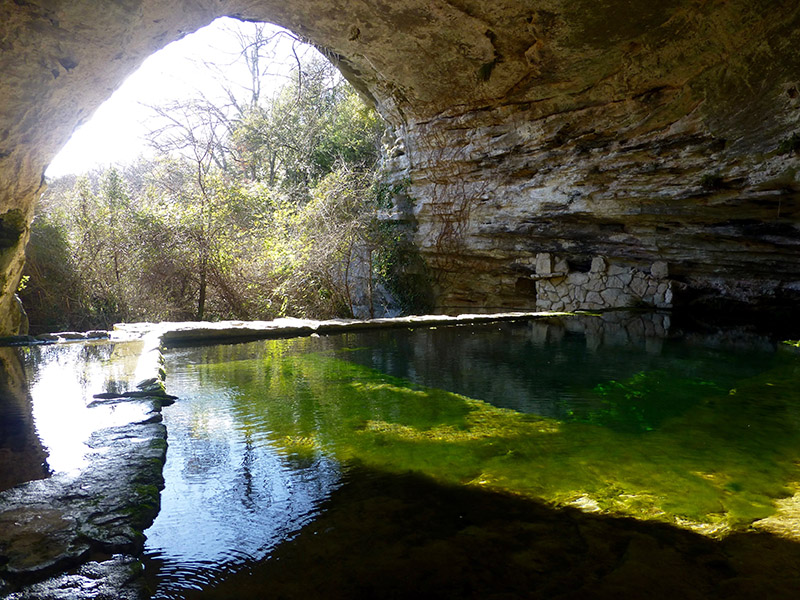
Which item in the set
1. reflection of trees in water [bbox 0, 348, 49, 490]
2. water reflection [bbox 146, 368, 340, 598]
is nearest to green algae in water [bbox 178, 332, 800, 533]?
water reflection [bbox 146, 368, 340, 598]

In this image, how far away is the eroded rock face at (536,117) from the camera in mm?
3779

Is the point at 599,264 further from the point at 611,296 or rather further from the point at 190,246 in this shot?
the point at 190,246

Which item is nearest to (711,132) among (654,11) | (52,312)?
(654,11)

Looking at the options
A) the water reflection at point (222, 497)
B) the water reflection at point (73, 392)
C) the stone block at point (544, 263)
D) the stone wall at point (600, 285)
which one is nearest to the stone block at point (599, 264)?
the stone wall at point (600, 285)

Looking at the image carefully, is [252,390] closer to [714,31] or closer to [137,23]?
[137,23]

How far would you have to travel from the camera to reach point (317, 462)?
2.64 m

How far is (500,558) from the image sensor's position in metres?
1.79

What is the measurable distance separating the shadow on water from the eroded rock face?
2.97 m

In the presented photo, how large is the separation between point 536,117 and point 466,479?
8512mm

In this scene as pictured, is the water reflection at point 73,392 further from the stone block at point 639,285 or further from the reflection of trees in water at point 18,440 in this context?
the stone block at point 639,285

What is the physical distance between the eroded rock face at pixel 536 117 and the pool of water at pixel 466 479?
235cm

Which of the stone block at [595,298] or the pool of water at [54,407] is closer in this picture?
the pool of water at [54,407]

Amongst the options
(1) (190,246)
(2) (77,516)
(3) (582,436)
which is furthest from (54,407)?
(1) (190,246)

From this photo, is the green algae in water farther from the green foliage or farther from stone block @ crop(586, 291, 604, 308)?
stone block @ crop(586, 291, 604, 308)
